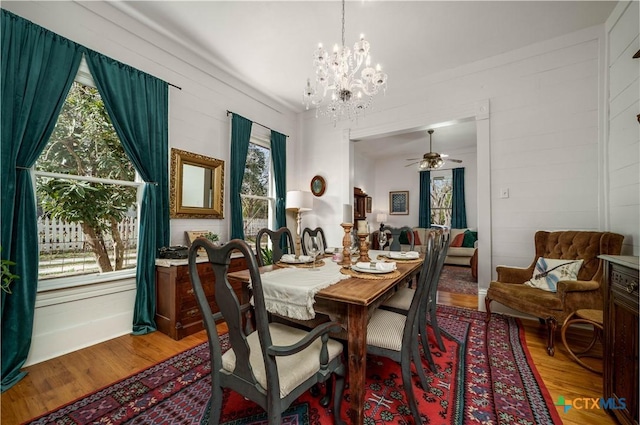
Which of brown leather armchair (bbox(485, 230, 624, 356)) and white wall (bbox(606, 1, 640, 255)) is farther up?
white wall (bbox(606, 1, 640, 255))

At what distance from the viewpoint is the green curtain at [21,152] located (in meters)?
1.88

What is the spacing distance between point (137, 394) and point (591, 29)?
17.0 feet

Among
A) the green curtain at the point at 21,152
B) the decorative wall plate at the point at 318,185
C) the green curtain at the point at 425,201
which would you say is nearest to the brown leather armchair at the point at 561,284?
the decorative wall plate at the point at 318,185

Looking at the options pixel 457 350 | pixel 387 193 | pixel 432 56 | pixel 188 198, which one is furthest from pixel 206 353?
pixel 387 193

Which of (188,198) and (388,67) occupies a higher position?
(388,67)

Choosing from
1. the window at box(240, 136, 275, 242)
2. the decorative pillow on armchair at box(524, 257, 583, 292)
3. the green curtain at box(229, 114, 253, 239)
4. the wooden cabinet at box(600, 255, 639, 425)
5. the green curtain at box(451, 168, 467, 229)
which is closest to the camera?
the wooden cabinet at box(600, 255, 639, 425)

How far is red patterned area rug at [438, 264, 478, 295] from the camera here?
4.17 m

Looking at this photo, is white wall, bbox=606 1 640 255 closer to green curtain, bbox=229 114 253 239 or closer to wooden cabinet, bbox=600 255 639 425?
wooden cabinet, bbox=600 255 639 425

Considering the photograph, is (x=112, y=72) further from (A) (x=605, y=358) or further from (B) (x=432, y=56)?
(A) (x=605, y=358)

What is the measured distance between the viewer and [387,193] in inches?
317

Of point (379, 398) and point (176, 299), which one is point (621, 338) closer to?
point (379, 398)

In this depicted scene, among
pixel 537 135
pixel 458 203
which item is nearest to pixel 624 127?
pixel 537 135

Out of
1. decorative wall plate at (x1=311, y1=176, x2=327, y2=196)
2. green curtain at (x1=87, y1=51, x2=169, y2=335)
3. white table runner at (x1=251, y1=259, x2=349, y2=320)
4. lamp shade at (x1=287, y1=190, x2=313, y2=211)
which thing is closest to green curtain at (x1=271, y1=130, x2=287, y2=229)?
lamp shade at (x1=287, y1=190, x2=313, y2=211)

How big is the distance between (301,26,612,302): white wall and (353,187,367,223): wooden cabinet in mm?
3392
